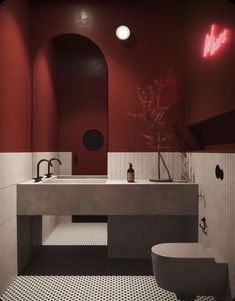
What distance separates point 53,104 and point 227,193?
264 cm

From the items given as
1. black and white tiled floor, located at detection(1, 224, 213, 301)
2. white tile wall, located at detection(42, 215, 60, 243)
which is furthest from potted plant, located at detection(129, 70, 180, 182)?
white tile wall, located at detection(42, 215, 60, 243)

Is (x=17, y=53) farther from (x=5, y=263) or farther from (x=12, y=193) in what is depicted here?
(x=5, y=263)

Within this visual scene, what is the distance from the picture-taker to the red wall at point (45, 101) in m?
3.50

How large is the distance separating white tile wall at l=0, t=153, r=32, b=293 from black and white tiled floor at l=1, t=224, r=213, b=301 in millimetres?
154

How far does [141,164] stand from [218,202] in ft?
3.92

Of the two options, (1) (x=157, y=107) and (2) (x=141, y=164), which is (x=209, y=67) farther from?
(2) (x=141, y=164)

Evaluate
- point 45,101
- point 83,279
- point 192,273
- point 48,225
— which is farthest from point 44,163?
point 192,273

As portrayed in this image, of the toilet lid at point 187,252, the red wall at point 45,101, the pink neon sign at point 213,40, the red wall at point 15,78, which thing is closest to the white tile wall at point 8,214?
the red wall at point 15,78

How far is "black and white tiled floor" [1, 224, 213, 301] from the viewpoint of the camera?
8.22 ft

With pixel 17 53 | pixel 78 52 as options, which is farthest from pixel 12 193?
pixel 78 52

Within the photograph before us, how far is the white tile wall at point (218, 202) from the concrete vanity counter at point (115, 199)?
0.19 m

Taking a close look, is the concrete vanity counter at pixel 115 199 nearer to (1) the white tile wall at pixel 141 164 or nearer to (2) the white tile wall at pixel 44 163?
(1) the white tile wall at pixel 141 164

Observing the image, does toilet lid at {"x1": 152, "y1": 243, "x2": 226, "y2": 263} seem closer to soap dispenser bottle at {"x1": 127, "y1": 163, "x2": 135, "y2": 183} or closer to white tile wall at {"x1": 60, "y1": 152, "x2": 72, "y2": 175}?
soap dispenser bottle at {"x1": 127, "y1": 163, "x2": 135, "y2": 183}

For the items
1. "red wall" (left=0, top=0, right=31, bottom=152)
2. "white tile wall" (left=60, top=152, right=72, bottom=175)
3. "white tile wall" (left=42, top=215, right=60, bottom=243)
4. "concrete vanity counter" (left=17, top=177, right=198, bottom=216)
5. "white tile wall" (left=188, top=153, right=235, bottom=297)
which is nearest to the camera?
"white tile wall" (left=188, top=153, right=235, bottom=297)
